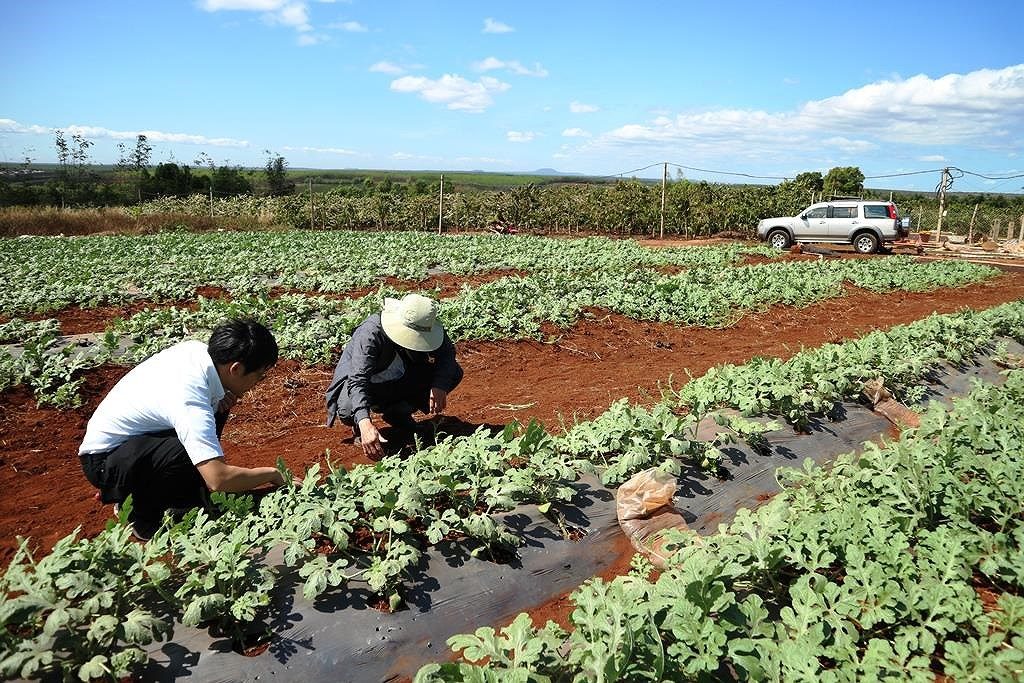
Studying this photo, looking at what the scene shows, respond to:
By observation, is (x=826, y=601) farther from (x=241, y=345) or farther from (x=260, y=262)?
(x=260, y=262)

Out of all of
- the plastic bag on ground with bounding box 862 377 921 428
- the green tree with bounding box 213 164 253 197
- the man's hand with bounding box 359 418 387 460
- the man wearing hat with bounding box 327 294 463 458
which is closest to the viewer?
the man's hand with bounding box 359 418 387 460

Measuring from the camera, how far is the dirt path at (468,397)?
15.2ft

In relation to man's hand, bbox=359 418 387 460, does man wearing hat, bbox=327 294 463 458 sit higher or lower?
higher

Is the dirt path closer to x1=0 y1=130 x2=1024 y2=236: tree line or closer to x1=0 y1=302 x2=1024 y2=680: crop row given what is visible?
x1=0 y1=302 x2=1024 y2=680: crop row

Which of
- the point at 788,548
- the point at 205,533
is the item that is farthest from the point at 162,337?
the point at 788,548

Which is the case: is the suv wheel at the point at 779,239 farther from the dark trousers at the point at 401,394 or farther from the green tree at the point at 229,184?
the green tree at the point at 229,184

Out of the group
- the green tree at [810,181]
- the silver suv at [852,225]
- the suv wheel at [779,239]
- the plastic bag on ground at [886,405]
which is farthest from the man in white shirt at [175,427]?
the green tree at [810,181]

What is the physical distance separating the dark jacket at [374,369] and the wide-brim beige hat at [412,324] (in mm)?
164

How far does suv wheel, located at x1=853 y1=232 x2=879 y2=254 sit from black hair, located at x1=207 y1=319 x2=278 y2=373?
73.8ft

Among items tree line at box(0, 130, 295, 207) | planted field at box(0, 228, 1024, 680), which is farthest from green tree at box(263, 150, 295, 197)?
planted field at box(0, 228, 1024, 680)

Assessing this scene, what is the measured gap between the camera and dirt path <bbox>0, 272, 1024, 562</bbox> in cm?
464

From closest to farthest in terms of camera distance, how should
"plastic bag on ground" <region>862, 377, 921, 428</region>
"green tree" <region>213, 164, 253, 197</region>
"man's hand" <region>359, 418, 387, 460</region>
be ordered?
"man's hand" <region>359, 418, 387, 460</region> → "plastic bag on ground" <region>862, 377, 921, 428</region> → "green tree" <region>213, 164, 253, 197</region>

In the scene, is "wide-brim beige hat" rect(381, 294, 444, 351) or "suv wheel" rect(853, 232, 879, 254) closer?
"wide-brim beige hat" rect(381, 294, 444, 351)

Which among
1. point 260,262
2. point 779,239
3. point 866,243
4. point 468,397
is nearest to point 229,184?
point 260,262
